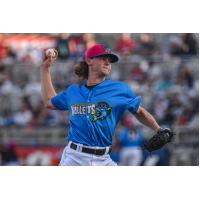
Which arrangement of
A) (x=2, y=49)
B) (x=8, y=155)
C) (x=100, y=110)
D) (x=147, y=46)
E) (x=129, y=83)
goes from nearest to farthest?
(x=100, y=110), (x=8, y=155), (x=129, y=83), (x=147, y=46), (x=2, y=49)

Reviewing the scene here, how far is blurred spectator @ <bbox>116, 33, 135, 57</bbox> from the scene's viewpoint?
1639cm

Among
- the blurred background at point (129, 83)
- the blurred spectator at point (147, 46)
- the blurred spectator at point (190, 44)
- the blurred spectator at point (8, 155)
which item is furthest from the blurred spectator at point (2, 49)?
the blurred spectator at point (190, 44)

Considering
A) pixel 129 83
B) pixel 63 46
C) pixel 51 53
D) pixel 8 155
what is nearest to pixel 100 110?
pixel 51 53

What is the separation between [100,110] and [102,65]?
0.47m

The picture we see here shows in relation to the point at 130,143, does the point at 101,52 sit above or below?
above

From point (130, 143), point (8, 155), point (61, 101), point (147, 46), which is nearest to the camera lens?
point (61, 101)

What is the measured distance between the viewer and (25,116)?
50.9 feet

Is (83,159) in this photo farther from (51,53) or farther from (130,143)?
(130,143)

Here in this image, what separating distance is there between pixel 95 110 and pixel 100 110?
6 centimetres

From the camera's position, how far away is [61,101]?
712 centimetres

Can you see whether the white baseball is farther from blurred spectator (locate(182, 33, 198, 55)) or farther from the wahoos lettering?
blurred spectator (locate(182, 33, 198, 55))

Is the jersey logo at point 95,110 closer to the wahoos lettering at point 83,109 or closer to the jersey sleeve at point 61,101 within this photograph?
the wahoos lettering at point 83,109

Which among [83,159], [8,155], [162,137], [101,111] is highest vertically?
[101,111]

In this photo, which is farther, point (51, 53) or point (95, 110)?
point (51, 53)
